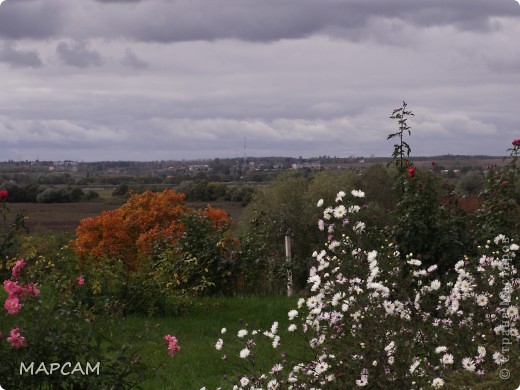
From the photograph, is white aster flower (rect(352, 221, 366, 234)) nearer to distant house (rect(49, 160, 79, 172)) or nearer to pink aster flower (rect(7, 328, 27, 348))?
A: pink aster flower (rect(7, 328, 27, 348))

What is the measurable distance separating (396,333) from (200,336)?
3495mm

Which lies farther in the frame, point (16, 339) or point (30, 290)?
point (30, 290)

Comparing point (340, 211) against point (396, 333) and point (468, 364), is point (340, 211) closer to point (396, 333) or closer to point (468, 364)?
point (396, 333)

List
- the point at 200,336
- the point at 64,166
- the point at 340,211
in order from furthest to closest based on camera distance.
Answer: the point at 64,166
the point at 200,336
the point at 340,211

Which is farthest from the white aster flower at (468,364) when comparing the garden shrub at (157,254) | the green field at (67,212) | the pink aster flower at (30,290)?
the green field at (67,212)

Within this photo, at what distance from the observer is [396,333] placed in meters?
4.68

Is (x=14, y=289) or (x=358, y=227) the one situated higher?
(x=358, y=227)

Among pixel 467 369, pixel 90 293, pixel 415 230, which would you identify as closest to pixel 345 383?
pixel 467 369

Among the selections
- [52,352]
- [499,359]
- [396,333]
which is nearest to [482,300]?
[499,359]

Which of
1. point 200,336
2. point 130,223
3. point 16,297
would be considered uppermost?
point 16,297

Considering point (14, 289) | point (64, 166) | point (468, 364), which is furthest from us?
point (64, 166)

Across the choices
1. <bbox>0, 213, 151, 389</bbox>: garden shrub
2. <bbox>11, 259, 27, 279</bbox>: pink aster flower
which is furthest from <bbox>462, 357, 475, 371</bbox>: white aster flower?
<bbox>11, 259, 27, 279</bbox>: pink aster flower

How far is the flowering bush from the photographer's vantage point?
14.8 ft

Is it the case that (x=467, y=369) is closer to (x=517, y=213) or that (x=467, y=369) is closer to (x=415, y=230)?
(x=415, y=230)
